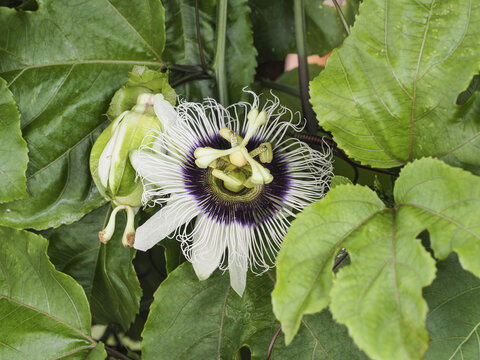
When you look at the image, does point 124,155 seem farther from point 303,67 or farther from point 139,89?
point 303,67

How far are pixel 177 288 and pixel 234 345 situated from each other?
0.14m

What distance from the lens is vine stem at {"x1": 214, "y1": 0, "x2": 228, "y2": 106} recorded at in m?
0.93

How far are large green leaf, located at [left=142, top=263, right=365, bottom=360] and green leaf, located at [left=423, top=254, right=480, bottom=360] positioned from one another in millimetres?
168

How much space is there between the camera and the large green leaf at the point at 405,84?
68 centimetres

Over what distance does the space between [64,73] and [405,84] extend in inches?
22.4

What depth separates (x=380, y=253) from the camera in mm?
658

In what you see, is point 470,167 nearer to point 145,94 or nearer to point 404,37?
point 404,37

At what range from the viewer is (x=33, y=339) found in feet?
2.96

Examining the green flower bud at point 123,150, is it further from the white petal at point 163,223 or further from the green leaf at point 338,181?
the green leaf at point 338,181

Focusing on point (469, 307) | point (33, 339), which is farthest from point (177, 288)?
point (469, 307)

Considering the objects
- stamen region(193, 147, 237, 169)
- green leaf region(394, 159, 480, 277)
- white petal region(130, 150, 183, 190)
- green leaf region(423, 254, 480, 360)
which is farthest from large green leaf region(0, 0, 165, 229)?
green leaf region(423, 254, 480, 360)

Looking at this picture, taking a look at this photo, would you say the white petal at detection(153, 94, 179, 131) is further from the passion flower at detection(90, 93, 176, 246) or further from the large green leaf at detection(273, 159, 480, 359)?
the large green leaf at detection(273, 159, 480, 359)

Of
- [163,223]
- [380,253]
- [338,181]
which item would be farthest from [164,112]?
[380,253]

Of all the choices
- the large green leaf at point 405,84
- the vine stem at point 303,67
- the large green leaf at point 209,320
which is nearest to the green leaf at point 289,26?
the vine stem at point 303,67
